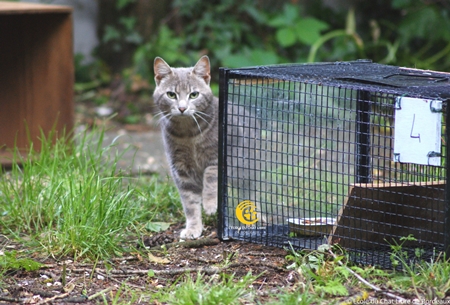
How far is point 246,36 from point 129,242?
4.77m

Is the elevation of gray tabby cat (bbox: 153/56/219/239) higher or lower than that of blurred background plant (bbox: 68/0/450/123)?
lower

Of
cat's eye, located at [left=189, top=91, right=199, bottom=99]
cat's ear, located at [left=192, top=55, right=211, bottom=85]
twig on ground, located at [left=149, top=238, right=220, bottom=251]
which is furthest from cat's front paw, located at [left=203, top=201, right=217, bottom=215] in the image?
cat's ear, located at [left=192, top=55, right=211, bottom=85]

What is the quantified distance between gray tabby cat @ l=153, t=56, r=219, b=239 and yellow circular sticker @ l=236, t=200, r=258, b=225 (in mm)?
430

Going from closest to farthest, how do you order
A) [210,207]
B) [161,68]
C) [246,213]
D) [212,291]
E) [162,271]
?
[212,291] < [162,271] < [246,213] < [210,207] < [161,68]

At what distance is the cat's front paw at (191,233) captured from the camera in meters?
3.48

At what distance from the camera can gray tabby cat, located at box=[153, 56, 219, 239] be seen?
3.77 metres

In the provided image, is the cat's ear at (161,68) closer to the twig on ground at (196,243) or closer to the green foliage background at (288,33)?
the twig on ground at (196,243)

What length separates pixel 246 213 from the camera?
3334 millimetres

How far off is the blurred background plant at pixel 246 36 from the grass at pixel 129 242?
328 cm

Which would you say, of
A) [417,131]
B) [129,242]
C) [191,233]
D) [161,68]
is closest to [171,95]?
[161,68]

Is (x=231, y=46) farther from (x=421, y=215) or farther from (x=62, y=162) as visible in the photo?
(x=421, y=215)

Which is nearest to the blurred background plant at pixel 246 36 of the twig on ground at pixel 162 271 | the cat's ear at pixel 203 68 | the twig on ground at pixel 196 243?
the cat's ear at pixel 203 68

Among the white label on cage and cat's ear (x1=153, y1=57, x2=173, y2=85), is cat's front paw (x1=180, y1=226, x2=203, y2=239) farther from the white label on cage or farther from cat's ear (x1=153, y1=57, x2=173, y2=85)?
the white label on cage

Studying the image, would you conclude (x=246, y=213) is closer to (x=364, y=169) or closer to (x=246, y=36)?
(x=364, y=169)
